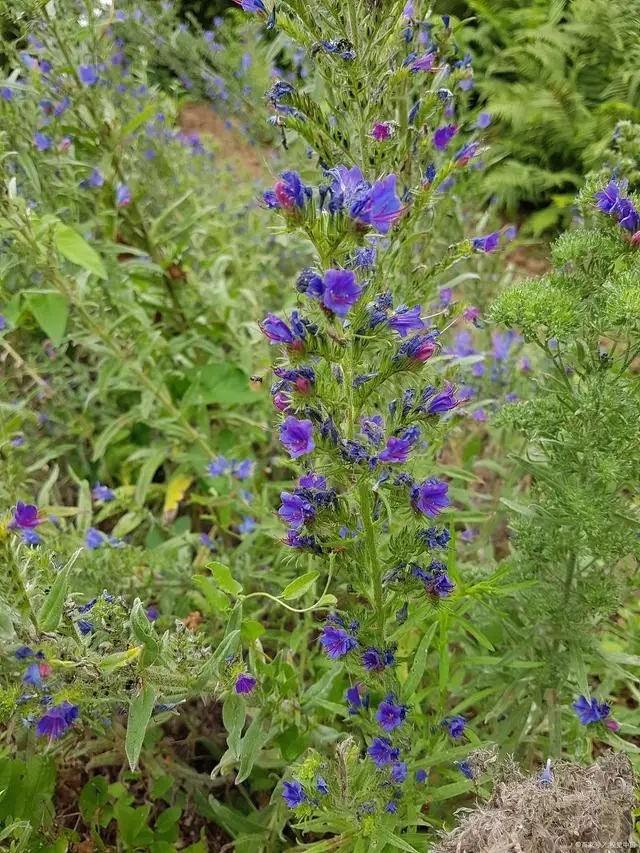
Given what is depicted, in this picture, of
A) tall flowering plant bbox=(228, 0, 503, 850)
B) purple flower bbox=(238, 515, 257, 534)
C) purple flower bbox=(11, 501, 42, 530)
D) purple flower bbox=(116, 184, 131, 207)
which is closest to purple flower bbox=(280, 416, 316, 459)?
tall flowering plant bbox=(228, 0, 503, 850)

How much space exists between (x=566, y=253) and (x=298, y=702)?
51.3 inches

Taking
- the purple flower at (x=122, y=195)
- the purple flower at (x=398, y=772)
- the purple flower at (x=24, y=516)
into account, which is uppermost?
the purple flower at (x=122, y=195)

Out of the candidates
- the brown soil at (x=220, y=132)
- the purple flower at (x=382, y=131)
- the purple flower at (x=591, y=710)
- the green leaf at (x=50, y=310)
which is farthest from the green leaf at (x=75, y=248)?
the brown soil at (x=220, y=132)

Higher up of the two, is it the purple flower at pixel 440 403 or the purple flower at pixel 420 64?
the purple flower at pixel 420 64

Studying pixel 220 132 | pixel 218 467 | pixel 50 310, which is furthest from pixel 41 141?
pixel 220 132

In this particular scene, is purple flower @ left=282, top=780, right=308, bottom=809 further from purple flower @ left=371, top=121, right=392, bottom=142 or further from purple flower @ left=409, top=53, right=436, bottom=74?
purple flower @ left=409, top=53, right=436, bottom=74

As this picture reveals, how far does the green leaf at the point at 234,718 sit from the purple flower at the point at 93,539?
3.13 ft

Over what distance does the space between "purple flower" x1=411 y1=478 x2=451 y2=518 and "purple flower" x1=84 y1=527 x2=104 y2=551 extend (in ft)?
4.27

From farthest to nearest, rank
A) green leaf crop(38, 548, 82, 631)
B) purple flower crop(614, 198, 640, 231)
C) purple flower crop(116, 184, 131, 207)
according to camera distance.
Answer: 1. purple flower crop(116, 184, 131, 207)
2. purple flower crop(614, 198, 640, 231)
3. green leaf crop(38, 548, 82, 631)

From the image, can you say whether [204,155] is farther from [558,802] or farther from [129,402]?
[558,802]

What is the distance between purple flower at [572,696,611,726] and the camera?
66.2 inches

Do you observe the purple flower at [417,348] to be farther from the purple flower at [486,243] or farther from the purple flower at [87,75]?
the purple flower at [87,75]

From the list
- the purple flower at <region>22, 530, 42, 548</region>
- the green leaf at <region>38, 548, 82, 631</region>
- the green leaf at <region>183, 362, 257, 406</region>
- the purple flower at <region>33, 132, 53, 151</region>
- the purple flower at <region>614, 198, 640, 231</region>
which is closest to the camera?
the green leaf at <region>38, 548, 82, 631</region>

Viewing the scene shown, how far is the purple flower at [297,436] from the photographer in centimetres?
127
